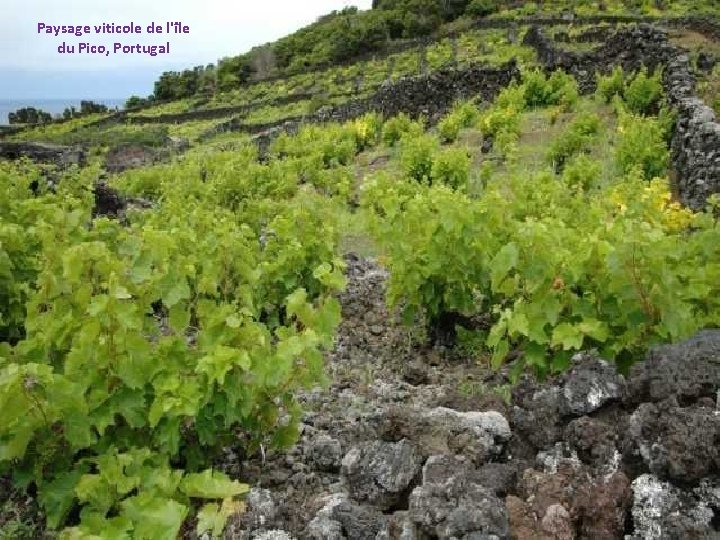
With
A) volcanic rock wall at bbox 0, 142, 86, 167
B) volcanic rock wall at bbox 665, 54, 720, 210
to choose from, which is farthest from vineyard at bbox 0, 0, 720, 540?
volcanic rock wall at bbox 0, 142, 86, 167

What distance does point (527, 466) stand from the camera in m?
3.62

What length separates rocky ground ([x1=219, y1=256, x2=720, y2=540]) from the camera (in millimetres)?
3053

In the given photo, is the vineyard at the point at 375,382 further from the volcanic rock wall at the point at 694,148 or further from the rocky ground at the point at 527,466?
the volcanic rock wall at the point at 694,148

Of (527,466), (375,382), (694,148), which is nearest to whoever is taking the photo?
(527,466)

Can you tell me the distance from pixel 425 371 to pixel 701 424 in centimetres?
272

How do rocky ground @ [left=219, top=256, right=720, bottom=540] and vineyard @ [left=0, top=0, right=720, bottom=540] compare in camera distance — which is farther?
vineyard @ [left=0, top=0, right=720, bottom=540]

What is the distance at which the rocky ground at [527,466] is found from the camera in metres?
3.05

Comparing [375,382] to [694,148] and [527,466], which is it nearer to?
[527,466]

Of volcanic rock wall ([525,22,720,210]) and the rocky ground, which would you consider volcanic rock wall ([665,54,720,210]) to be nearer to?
volcanic rock wall ([525,22,720,210])

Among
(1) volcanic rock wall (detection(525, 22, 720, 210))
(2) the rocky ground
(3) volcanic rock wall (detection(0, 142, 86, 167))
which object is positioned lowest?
(3) volcanic rock wall (detection(0, 142, 86, 167))

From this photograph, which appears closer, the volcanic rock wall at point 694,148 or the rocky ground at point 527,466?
the rocky ground at point 527,466

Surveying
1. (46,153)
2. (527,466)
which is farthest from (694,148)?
(46,153)

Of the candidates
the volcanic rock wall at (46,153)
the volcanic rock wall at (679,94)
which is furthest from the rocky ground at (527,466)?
the volcanic rock wall at (46,153)

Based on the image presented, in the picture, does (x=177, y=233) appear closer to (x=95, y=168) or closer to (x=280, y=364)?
(x=280, y=364)
